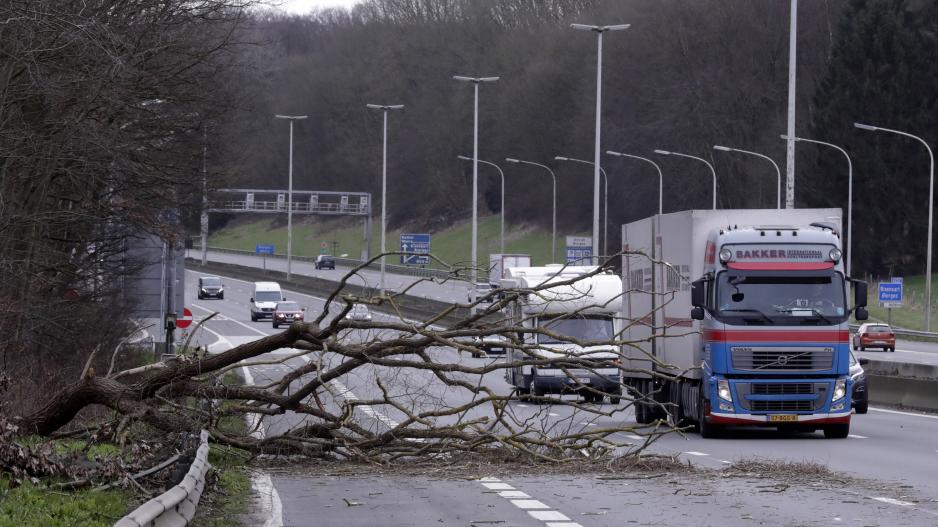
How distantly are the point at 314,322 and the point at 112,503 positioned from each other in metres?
4.84

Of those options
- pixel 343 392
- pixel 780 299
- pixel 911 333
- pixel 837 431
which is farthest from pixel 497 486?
pixel 911 333

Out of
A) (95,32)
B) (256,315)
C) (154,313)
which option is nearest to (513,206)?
(256,315)

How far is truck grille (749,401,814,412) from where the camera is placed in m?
23.3

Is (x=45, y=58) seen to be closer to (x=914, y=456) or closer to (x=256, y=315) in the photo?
(x=914, y=456)

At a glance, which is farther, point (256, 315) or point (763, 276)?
point (256, 315)

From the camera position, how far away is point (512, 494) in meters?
14.9

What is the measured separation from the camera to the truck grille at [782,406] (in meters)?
23.3

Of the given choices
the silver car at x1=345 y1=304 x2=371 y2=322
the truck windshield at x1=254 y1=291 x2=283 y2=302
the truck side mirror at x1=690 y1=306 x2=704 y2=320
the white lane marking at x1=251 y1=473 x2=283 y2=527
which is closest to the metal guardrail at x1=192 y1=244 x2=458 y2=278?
the truck windshield at x1=254 y1=291 x2=283 y2=302

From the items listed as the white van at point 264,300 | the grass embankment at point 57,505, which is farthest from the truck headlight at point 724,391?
the white van at point 264,300

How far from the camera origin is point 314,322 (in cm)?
1656

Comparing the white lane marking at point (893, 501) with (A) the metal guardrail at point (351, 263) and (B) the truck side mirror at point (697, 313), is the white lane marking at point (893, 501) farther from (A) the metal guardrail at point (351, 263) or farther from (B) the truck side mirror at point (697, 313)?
(A) the metal guardrail at point (351, 263)

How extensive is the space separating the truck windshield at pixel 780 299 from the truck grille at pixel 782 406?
1.25m

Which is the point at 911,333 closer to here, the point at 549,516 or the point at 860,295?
→ the point at 860,295

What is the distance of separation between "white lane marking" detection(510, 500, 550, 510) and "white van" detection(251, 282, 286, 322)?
70929 millimetres
